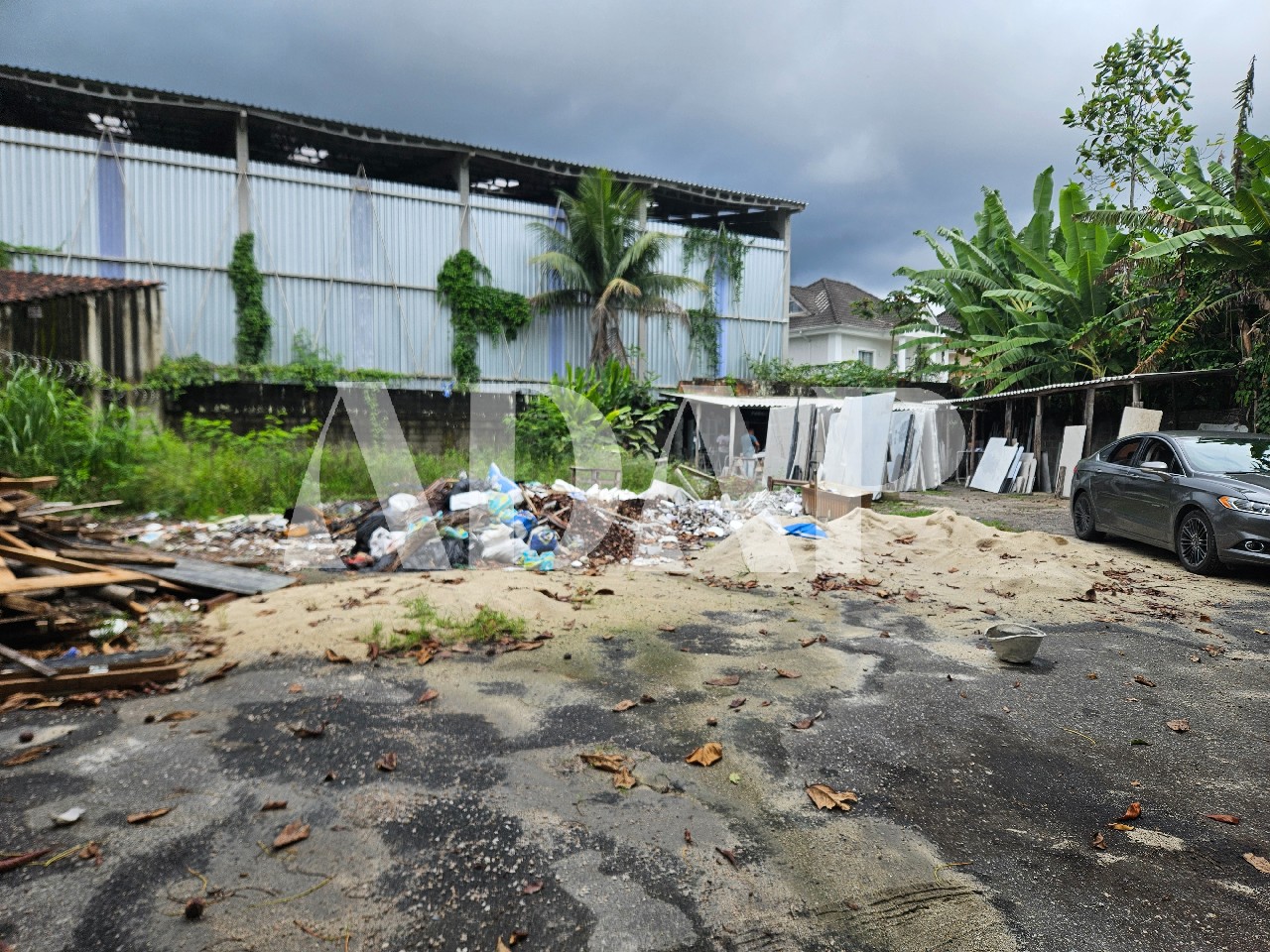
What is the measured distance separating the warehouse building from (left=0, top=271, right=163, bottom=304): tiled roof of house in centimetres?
269

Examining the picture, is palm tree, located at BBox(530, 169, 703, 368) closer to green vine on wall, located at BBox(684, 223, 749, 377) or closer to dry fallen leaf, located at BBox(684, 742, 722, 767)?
green vine on wall, located at BBox(684, 223, 749, 377)

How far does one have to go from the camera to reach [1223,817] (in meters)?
3.05

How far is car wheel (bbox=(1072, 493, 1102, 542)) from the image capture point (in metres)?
9.71

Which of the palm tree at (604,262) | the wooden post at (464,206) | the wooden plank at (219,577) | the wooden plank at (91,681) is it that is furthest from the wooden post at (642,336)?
the wooden plank at (91,681)

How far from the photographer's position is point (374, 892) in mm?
2461

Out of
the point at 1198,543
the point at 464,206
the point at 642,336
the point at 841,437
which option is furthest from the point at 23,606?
the point at 642,336

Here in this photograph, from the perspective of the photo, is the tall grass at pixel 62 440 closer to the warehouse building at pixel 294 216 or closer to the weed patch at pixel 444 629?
the weed patch at pixel 444 629

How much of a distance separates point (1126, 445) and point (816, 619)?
5847 millimetres

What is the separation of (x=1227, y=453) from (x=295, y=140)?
20928mm

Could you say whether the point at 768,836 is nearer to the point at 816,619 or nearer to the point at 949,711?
the point at 949,711

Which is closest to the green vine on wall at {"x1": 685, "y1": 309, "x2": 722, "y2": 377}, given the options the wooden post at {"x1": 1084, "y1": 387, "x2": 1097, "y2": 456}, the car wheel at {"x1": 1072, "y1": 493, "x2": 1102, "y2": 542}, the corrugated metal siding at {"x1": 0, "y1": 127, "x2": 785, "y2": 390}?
the corrugated metal siding at {"x1": 0, "y1": 127, "x2": 785, "y2": 390}

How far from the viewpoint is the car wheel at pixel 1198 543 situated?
7.46 metres

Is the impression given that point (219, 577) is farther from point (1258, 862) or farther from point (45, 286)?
point (45, 286)

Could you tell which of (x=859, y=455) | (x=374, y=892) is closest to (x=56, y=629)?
(x=374, y=892)
